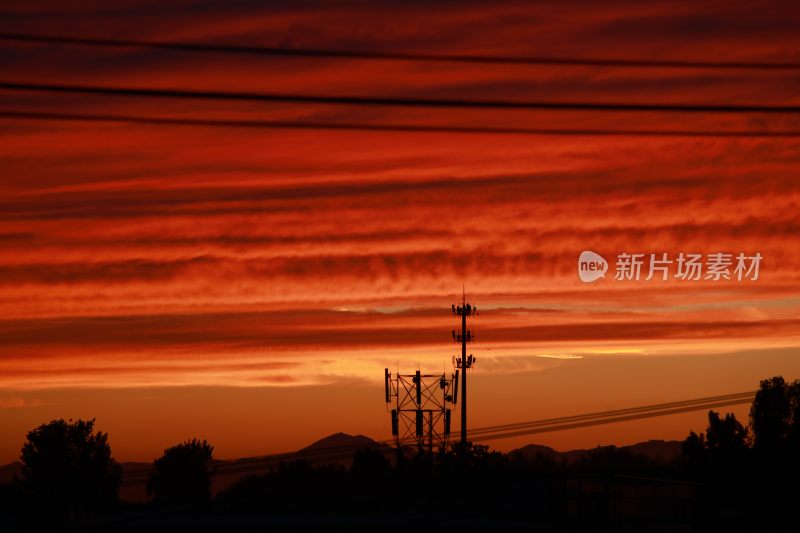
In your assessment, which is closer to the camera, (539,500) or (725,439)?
(539,500)

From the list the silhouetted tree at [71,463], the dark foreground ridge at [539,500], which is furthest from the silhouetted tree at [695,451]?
the silhouetted tree at [71,463]

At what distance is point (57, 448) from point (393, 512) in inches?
4715

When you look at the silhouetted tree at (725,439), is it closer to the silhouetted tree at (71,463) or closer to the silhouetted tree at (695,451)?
the silhouetted tree at (695,451)

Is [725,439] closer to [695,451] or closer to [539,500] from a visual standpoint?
[695,451]

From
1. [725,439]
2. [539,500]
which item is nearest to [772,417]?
[725,439]

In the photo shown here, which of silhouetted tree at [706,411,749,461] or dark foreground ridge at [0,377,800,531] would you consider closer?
dark foreground ridge at [0,377,800,531]

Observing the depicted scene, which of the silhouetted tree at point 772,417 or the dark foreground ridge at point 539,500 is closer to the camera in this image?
the dark foreground ridge at point 539,500

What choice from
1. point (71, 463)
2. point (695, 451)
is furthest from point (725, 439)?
point (71, 463)

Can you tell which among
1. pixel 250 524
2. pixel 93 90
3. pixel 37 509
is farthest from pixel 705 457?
pixel 93 90

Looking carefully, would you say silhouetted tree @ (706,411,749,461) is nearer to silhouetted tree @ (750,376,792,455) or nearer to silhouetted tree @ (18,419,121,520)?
silhouetted tree @ (750,376,792,455)

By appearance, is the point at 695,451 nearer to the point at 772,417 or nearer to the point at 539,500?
the point at 772,417

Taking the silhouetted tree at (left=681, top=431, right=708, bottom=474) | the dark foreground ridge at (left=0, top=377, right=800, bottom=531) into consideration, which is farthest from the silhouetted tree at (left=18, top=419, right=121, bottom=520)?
the silhouetted tree at (left=681, top=431, right=708, bottom=474)

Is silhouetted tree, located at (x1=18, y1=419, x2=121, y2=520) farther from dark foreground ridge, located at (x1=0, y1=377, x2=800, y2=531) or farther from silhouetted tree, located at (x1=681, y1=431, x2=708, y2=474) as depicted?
silhouetted tree, located at (x1=681, y1=431, x2=708, y2=474)

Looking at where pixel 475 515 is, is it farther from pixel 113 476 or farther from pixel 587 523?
pixel 113 476
